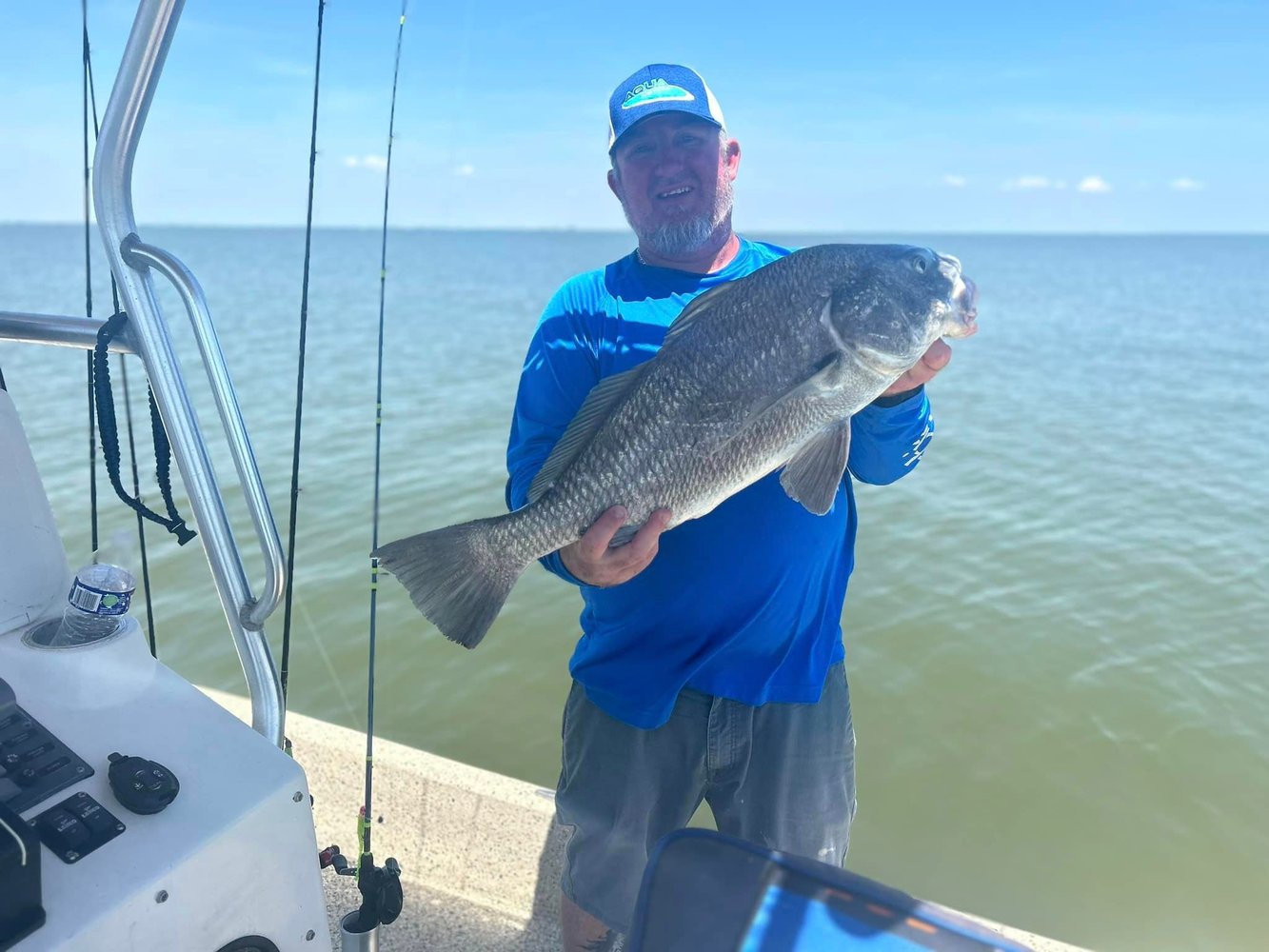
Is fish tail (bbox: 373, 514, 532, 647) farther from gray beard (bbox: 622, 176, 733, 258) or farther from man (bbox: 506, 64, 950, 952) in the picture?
gray beard (bbox: 622, 176, 733, 258)

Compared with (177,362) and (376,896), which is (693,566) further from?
(177,362)

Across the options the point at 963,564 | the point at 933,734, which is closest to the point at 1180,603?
the point at 963,564

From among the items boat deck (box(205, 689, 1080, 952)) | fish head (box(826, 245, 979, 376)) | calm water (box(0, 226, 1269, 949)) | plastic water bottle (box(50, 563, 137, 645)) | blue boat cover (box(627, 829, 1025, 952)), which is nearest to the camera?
blue boat cover (box(627, 829, 1025, 952))

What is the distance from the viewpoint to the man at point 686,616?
233 cm

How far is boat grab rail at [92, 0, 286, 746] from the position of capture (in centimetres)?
175

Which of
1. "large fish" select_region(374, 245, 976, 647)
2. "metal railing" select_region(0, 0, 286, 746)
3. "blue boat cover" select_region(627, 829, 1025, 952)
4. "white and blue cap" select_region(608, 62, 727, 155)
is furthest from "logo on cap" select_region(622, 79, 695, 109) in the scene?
"blue boat cover" select_region(627, 829, 1025, 952)

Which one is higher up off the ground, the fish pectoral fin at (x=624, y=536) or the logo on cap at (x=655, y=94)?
the logo on cap at (x=655, y=94)

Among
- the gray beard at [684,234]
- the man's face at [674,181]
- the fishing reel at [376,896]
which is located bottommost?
the fishing reel at [376,896]

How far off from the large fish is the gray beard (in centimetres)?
44

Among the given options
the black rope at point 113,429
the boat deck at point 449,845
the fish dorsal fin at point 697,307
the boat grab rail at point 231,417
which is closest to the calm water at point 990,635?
the black rope at point 113,429

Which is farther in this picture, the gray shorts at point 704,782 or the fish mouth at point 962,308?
the gray shorts at point 704,782

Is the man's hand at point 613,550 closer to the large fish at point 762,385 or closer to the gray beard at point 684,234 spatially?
the large fish at point 762,385

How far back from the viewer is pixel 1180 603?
274 inches

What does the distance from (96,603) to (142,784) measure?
0.42 m
